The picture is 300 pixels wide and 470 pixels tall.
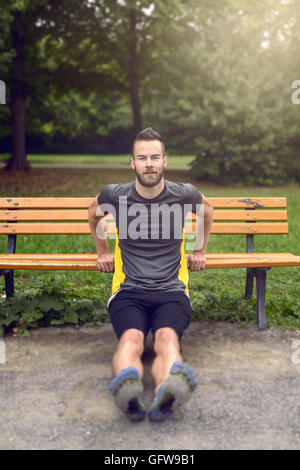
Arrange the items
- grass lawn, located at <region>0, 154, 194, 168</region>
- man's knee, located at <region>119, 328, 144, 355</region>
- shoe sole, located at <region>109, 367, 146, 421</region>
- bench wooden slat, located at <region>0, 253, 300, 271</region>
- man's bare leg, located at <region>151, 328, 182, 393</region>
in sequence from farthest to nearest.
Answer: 1. grass lawn, located at <region>0, 154, 194, 168</region>
2. bench wooden slat, located at <region>0, 253, 300, 271</region>
3. man's knee, located at <region>119, 328, 144, 355</region>
4. man's bare leg, located at <region>151, 328, 182, 393</region>
5. shoe sole, located at <region>109, 367, 146, 421</region>

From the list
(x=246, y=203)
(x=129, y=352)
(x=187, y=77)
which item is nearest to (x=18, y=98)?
(x=187, y=77)

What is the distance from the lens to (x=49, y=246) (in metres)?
7.17

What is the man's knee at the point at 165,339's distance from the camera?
3105mm

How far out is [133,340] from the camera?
3164mm

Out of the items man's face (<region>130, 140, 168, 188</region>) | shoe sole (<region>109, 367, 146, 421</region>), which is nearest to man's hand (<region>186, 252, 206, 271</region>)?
man's face (<region>130, 140, 168, 188</region>)

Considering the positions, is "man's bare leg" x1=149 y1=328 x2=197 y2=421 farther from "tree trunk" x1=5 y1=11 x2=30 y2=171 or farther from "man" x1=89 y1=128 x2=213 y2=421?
"tree trunk" x1=5 y1=11 x2=30 y2=171

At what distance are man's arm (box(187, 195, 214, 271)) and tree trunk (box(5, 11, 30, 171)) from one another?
53.2 ft

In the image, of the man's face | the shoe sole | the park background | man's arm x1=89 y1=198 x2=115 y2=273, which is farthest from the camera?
the park background

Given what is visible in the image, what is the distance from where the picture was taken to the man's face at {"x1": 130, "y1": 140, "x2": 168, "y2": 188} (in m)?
3.52

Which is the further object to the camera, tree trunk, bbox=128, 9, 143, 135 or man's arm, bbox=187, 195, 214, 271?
tree trunk, bbox=128, 9, 143, 135

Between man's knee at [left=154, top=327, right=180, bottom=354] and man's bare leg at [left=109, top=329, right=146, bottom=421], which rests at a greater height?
man's knee at [left=154, top=327, right=180, bottom=354]

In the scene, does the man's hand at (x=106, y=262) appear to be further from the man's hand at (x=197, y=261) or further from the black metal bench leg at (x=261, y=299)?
the black metal bench leg at (x=261, y=299)

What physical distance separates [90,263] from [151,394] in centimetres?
120
